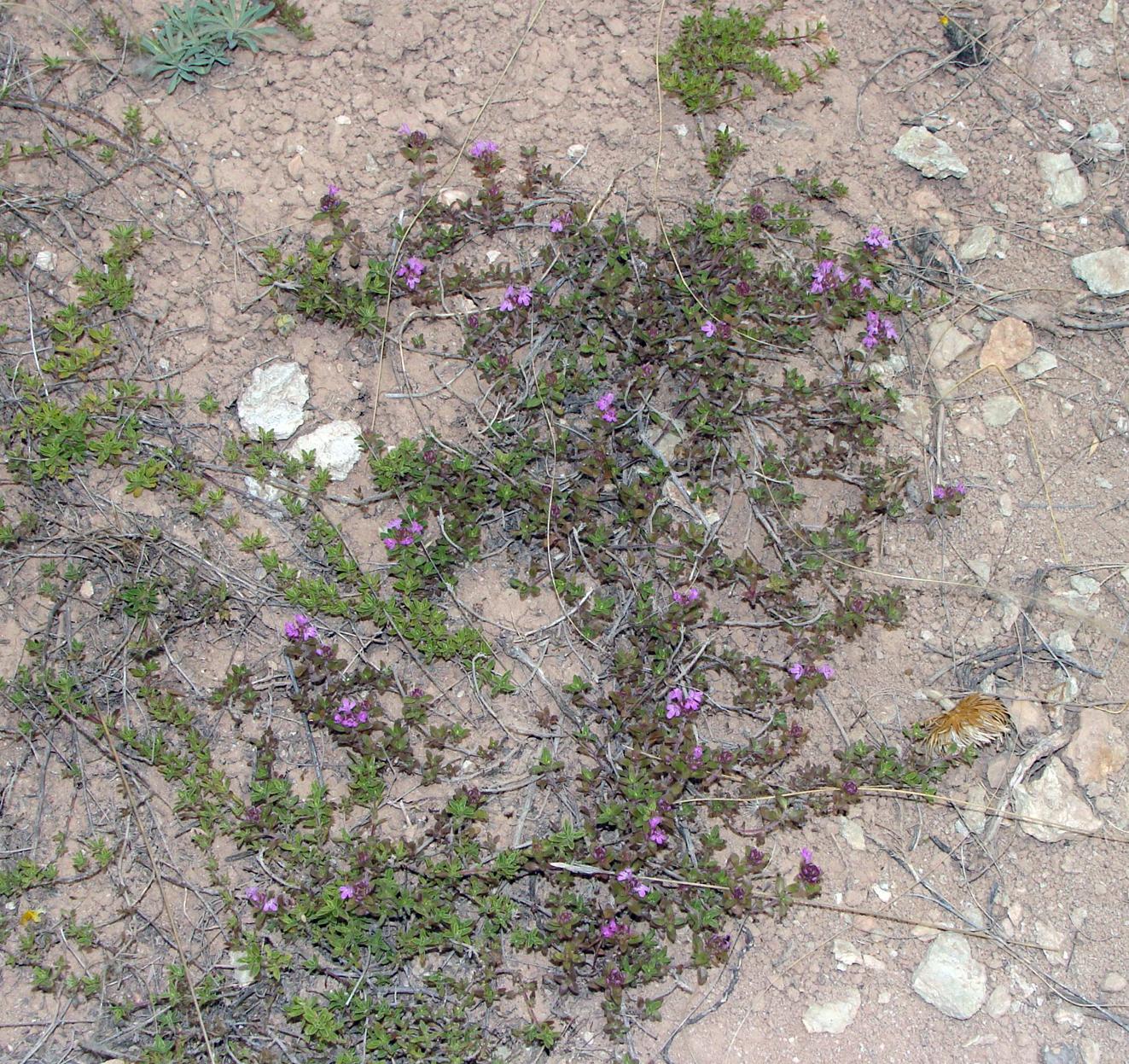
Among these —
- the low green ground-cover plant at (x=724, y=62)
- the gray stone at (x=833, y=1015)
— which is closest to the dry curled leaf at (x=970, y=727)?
the gray stone at (x=833, y=1015)

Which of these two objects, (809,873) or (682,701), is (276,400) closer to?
(682,701)

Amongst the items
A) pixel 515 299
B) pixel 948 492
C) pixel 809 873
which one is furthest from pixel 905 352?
pixel 809 873

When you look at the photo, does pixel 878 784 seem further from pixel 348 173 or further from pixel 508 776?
pixel 348 173

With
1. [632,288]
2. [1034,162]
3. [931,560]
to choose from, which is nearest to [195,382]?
[632,288]

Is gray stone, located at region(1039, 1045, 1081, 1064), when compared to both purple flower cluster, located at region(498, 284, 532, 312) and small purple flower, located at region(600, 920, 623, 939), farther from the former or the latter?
purple flower cluster, located at region(498, 284, 532, 312)

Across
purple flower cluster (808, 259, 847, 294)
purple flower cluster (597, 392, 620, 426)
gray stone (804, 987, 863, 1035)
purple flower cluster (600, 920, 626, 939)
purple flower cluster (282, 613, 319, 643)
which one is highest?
purple flower cluster (808, 259, 847, 294)

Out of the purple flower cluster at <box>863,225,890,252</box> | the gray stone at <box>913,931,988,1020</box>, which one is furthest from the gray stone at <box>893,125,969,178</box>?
the gray stone at <box>913,931,988,1020</box>
